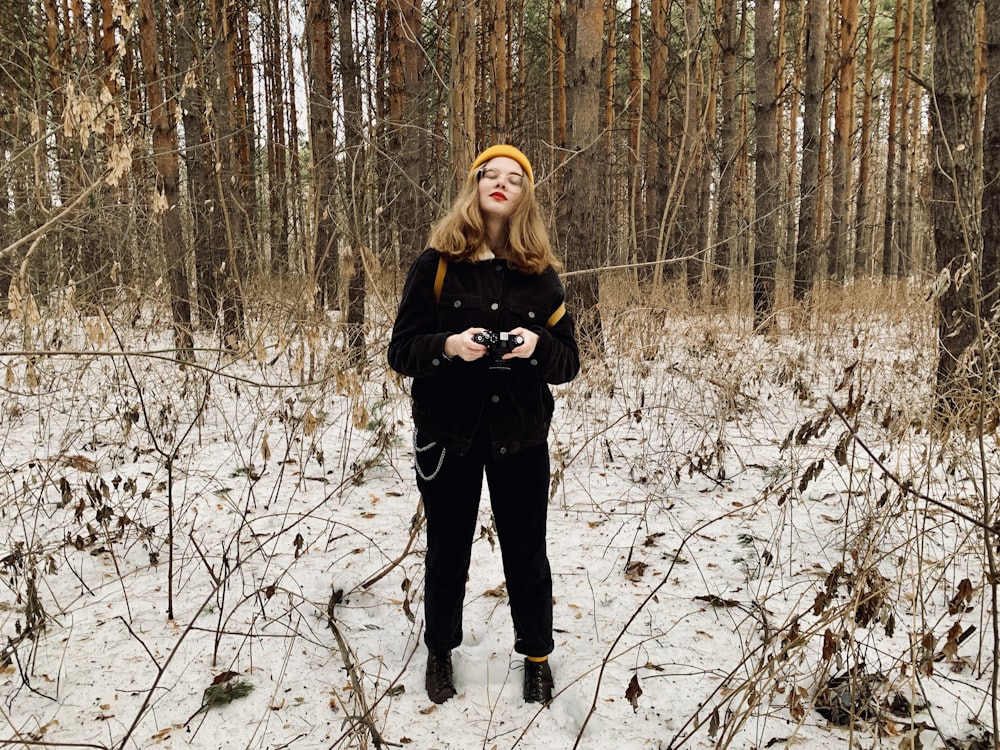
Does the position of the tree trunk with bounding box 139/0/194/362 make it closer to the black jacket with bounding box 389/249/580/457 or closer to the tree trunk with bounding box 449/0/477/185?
the tree trunk with bounding box 449/0/477/185

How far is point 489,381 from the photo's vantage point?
1792 millimetres

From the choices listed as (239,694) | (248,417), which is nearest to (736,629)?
(239,694)

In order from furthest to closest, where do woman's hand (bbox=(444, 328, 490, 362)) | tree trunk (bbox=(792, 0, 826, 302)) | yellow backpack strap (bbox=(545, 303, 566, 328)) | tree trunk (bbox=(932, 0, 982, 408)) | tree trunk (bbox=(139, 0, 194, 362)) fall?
tree trunk (bbox=(792, 0, 826, 302)), tree trunk (bbox=(139, 0, 194, 362)), tree trunk (bbox=(932, 0, 982, 408)), yellow backpack strap (bbox=(545, 303, 566, 328)), woman's hand (bbox=(444, 328, 490, 362))

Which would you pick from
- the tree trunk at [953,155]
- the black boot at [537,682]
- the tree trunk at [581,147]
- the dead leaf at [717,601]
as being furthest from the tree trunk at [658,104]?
the black boot at [537,682]

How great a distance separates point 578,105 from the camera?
5809mm

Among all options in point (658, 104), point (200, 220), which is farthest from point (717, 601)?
point (658, 104)

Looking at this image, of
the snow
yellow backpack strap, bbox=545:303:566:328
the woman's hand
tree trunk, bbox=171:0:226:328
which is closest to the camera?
the woman's hand

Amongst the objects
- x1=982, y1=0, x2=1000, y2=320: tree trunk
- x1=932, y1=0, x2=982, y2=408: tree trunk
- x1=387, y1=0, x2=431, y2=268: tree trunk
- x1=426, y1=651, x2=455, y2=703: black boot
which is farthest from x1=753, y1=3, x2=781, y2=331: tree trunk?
x1=426, y1=651, x2=455, y2=703: black boot

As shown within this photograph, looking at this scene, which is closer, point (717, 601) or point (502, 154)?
point (502, 154)

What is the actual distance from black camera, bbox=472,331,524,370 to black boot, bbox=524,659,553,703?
3.39ft

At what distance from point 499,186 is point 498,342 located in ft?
1.66

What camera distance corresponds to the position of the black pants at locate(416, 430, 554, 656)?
1858mm

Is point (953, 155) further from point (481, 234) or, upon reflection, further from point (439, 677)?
point (439, 677)

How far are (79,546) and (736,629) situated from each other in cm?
254
